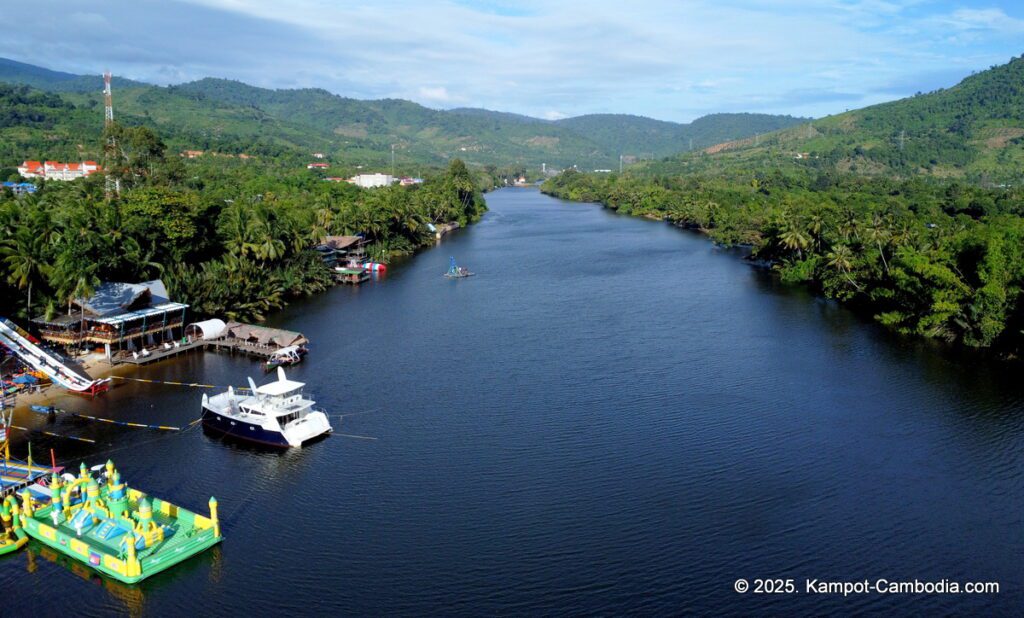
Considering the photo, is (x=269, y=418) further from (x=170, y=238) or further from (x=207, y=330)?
(x=170, y=238)

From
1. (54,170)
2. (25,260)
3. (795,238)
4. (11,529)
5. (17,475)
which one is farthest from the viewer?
(54,170)

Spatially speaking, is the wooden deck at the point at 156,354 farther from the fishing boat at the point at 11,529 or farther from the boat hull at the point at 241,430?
the fishing boat at the point at 11,529

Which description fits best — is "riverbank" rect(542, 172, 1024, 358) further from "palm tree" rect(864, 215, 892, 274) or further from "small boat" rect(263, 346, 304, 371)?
"small boat" rect(263, 346, 304, 371)

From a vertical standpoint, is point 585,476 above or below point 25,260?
below

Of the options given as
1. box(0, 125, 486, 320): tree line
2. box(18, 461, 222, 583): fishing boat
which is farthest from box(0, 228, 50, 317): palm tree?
box(18, 461, 222, 583): fishing boat

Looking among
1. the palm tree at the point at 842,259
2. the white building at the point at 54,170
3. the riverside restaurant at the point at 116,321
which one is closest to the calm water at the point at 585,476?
the riverside restaurant at the point at 116,321

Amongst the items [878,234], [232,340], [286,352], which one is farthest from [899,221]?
[232,340]

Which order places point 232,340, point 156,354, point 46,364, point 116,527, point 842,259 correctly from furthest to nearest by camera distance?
point 842,259, point 232,340, point 156,354, point 46,364, point 116,527
